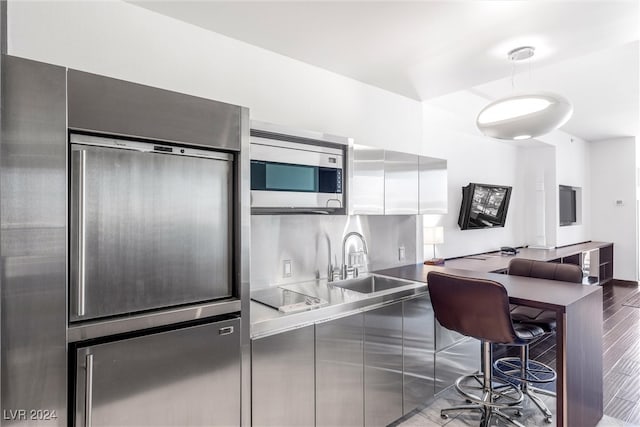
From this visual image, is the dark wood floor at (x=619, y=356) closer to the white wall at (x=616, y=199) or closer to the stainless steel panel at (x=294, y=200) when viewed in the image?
the white wall at (x=616, y=199)

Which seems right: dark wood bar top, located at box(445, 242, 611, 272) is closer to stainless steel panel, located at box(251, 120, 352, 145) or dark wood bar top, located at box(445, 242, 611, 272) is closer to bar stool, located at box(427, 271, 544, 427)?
bar stool, located at box(427, 271, 544, 427)

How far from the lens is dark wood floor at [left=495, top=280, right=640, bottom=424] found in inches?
104

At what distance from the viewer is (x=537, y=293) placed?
2.21m

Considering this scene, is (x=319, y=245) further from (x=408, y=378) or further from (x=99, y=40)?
(x=99, y=40)

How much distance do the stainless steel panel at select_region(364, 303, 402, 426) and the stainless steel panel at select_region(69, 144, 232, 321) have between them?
3.24 ft

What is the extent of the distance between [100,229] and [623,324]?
18.8 feet

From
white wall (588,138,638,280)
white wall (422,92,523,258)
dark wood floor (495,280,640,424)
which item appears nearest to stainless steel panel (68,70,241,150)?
white wall (422,92,523,258)

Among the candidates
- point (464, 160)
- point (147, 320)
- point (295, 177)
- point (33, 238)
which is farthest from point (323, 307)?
point (464, 160)

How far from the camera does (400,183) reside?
2.74 m

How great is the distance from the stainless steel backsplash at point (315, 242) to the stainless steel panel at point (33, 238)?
1.23 meters

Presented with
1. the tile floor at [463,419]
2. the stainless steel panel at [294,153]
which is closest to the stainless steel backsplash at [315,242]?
the stainless steel panel at [294,153]

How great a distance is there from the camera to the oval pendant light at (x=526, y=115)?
190 cm

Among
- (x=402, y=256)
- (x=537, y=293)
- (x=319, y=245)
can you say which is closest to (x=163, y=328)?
(x=319, y=245)

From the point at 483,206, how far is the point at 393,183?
8.64 feet
